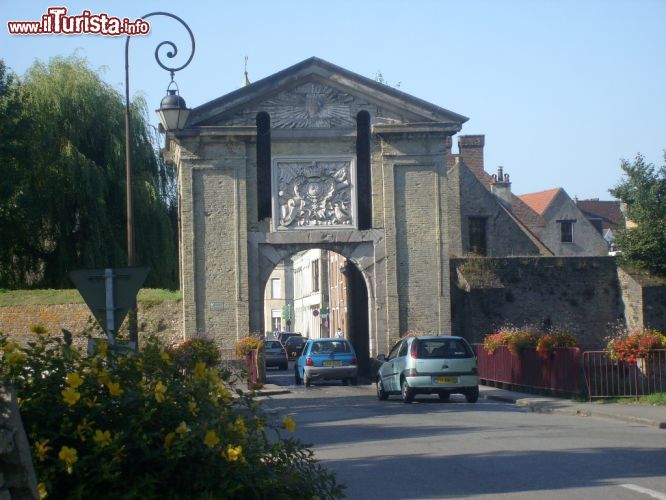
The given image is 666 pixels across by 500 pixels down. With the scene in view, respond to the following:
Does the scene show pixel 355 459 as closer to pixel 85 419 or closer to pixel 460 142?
pixel 85 419

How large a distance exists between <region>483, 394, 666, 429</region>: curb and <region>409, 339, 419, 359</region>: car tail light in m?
2.61

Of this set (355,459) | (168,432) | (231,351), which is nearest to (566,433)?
(355,459)

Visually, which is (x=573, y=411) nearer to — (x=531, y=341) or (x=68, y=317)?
(x=531, y=341)

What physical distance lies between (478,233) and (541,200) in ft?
59.3

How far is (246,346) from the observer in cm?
3200

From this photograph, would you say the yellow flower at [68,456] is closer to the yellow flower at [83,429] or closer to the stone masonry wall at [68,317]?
the yellow flower at [83,429]

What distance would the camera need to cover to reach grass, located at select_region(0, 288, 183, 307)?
3381cm

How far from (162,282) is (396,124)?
11.4 meters

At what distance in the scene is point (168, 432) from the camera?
5730 millimetres

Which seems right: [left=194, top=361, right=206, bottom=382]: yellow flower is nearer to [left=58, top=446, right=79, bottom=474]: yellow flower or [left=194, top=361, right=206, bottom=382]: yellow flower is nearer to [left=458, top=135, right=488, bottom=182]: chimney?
[left=58, top=446, right=79, bottom=474]: yellow flower

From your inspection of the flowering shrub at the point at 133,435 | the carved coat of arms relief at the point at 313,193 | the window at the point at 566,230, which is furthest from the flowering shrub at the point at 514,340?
the window at the point at 566,230

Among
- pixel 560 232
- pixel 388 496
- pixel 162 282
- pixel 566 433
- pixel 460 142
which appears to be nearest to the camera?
pixel 388 496

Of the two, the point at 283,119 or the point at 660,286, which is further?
the point at 660,286

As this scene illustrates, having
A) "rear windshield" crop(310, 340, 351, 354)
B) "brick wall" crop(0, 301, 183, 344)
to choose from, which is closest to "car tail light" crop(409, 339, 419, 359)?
"rear windshield" crop(310, 340, 351, 354)
